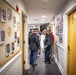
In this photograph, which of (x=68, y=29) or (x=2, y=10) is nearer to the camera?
(x=2, y=10)

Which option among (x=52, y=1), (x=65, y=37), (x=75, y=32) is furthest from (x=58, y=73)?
(x=52, y=1)

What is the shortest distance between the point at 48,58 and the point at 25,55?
1.48m

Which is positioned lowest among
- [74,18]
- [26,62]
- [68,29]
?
[26,62]

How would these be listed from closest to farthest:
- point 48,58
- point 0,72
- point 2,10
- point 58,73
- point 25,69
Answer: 1. point 0,72
2. point 2,10
3. point 58,73
4. point 25,69
5. point 48,58

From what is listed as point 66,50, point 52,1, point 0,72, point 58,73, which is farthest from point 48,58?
point 0,72

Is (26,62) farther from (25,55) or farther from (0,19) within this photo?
(0,19)

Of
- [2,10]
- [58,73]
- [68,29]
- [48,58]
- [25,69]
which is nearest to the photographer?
[2,10]

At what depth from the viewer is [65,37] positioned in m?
3.89

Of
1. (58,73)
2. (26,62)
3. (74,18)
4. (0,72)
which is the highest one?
(74,18)

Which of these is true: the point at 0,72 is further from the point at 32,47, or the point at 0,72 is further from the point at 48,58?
the point at 48,58

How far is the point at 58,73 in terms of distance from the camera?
14.5ft

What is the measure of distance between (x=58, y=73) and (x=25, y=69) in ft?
4.11

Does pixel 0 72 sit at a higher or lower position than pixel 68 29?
lower

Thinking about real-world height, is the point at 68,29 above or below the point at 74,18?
below
